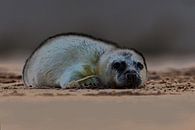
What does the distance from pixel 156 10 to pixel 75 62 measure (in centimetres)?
251

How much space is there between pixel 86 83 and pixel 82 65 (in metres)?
0.27

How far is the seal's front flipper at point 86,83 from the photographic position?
768 cm

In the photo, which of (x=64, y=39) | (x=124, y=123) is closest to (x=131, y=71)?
(x=64, y=39)

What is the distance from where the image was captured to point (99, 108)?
613 cm

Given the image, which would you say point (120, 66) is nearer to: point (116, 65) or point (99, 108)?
point (116, 65)

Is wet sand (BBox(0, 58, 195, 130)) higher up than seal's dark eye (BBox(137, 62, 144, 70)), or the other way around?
seal's dark eye (BBox(137, 62, 144, 70))

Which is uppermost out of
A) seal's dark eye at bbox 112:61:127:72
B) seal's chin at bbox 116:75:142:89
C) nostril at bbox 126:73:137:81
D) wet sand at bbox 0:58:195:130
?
seal's dark eye at bbox 112:61:127:72

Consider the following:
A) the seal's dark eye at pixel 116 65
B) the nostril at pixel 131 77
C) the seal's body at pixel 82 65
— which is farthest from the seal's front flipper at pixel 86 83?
the nostril at pixel 131 77

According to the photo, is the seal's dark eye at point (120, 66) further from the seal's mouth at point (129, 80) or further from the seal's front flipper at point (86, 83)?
the seal's front flipper at point (86, 83)

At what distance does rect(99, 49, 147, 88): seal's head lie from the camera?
7.64 metres

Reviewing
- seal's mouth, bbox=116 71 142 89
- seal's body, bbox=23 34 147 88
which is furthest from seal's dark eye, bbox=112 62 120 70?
seal's mouth, bbox=116 71 142 89

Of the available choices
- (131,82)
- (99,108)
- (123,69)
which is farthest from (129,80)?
(99,108)

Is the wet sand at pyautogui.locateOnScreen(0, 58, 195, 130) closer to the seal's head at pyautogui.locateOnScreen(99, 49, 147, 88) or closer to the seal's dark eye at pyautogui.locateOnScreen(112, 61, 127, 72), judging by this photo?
the seal's head at pyautogui.locateOnScreen(99, 49, 147, 88)

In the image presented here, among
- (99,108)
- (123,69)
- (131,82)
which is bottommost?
(99,108)
